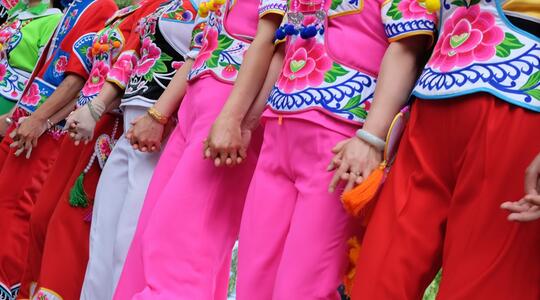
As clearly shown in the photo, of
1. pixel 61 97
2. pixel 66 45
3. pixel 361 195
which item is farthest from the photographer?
pixel 66 45

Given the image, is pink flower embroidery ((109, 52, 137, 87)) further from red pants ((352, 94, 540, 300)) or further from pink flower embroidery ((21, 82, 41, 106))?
Result: red pants ((352, 94, 540, 300))

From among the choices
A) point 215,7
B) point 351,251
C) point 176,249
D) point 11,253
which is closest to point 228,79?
point 215,7

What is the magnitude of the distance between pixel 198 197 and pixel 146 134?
44 cm

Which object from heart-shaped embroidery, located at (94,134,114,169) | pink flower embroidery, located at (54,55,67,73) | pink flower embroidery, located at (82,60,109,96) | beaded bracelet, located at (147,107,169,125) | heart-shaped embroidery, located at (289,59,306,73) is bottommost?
heart-shaped embroidery, located at (94,134,114,169)

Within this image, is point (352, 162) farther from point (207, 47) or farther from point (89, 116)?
point (89, 116)

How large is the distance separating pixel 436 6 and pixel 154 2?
1610 mm

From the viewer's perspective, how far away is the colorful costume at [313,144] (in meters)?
1.93

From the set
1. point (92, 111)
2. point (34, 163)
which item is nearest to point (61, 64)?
point (34, 163)

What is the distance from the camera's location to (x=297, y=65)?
2100 mm

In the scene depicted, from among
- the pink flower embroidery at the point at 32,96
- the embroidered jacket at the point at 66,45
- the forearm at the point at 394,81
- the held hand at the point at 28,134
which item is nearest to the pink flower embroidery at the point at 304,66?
the forearm at the point at 394,81

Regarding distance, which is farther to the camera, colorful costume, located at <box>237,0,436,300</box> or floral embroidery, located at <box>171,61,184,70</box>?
floral embroidery, located at <box>171,61,184,70</box>

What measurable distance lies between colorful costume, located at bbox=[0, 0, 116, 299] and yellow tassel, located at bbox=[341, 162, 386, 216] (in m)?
1.97

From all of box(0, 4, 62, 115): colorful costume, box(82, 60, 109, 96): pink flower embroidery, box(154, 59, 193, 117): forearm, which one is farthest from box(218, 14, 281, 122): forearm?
box(0, 4, 62, 115): colorful costume

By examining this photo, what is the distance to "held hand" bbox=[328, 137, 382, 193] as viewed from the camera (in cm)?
185
